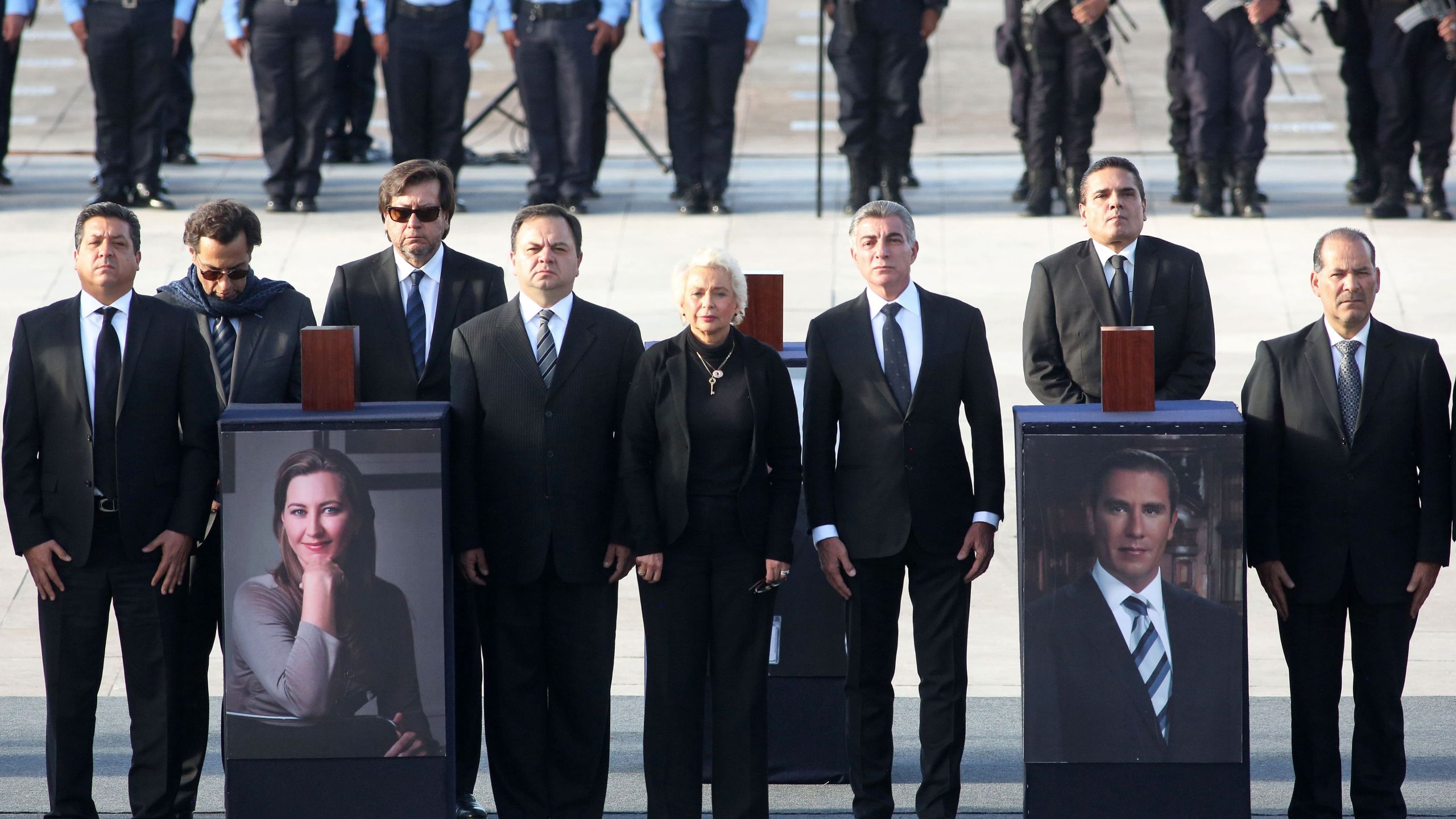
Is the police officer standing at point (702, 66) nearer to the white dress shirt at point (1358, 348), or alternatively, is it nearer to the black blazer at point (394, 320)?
the black blazer at point (394, 320)

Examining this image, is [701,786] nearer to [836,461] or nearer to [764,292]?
[836,461]

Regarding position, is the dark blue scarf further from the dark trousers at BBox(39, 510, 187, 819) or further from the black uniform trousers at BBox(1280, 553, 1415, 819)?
the black uniform trousers at BBox(1280, 553, 1415, 819)

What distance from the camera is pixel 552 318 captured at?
5.05 metres

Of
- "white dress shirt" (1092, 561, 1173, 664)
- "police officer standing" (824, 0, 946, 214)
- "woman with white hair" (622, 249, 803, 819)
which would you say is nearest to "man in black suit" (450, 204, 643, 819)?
"woman with white hair" (622, 249, 803, 819)

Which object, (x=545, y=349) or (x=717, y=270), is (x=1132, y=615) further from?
(x=545, y=349)

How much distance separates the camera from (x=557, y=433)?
194 inches

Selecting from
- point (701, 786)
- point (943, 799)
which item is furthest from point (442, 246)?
point (943, 799)

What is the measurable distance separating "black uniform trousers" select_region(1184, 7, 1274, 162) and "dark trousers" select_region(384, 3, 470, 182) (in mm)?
4353

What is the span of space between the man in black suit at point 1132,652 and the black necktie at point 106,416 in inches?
94.1

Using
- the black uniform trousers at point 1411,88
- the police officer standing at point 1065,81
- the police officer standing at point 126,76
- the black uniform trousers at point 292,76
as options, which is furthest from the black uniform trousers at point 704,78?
the black uniform trousers at point 1411,88

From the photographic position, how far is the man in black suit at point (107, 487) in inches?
192

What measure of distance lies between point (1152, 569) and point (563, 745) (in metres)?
1.62

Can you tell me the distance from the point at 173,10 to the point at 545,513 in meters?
7.58

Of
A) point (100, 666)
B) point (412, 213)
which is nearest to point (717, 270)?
point (412, 213)
